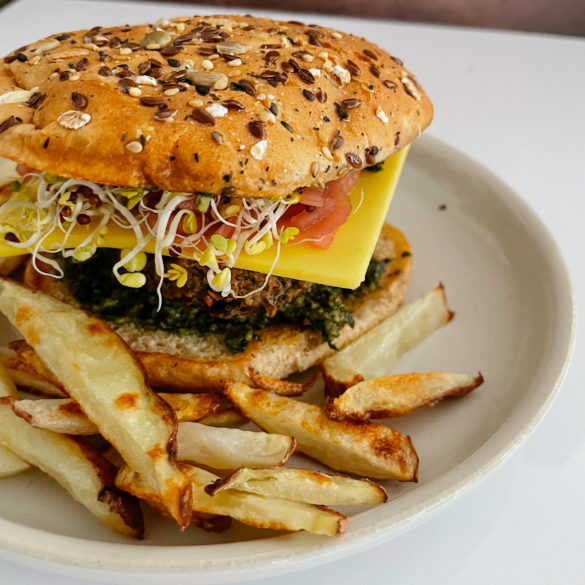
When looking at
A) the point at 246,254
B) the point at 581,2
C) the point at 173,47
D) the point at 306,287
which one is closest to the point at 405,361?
the point at 306,287

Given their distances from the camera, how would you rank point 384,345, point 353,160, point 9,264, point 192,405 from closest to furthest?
point 192,405, point 353,160, point 384,345, point 9,264

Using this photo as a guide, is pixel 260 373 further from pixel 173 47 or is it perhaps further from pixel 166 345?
pixel 173 47

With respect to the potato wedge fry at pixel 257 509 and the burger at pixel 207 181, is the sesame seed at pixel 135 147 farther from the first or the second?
the potato wedge fry at pixel 257 509

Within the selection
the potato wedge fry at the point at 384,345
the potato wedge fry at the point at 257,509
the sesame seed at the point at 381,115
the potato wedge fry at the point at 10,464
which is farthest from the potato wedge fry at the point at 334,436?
the sesame seed at the point at 381,115

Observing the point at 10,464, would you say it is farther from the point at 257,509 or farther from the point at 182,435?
the point at 257,509

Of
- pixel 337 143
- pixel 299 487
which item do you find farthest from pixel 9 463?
pixel 337 143

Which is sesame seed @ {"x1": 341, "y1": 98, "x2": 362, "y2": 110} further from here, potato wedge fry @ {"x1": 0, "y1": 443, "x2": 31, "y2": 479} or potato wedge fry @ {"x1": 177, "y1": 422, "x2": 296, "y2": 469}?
potato wedge fry @ {"x1": 0, "y1": 443, "x2": 31, "y2": 479}

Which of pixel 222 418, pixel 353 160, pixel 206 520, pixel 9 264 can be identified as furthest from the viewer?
pixel 9 264
